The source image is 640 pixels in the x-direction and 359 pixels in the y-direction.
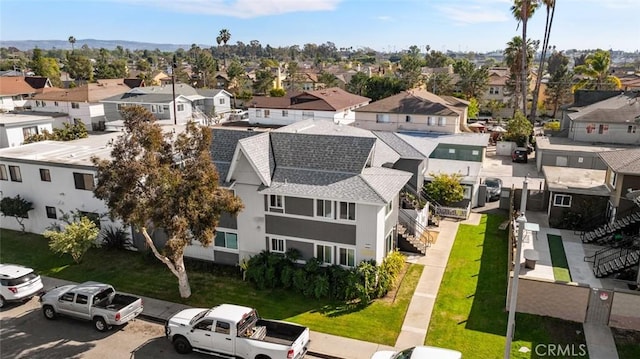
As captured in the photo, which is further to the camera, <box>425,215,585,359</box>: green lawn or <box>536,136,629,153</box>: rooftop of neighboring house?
<box>536,136,629,153</box>: rooftop of neighboring house

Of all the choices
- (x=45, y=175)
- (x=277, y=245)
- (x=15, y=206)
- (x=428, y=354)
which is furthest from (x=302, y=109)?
(x=428, y=354)

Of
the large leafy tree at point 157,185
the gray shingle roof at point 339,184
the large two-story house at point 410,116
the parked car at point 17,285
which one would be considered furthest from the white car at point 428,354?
the large two-story house at point 410,116

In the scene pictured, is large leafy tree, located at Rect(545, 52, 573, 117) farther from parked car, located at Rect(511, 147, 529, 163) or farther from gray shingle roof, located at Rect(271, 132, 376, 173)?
gray shingle roof, located at Rect(271, 132, 376, 173)

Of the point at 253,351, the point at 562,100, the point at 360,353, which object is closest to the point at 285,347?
the point at 253,351

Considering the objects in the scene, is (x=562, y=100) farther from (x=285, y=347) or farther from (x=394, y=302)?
(x=285, y=347)

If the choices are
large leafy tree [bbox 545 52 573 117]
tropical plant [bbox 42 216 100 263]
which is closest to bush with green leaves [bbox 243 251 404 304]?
tropical plant [bbox 42 216 100 263]
